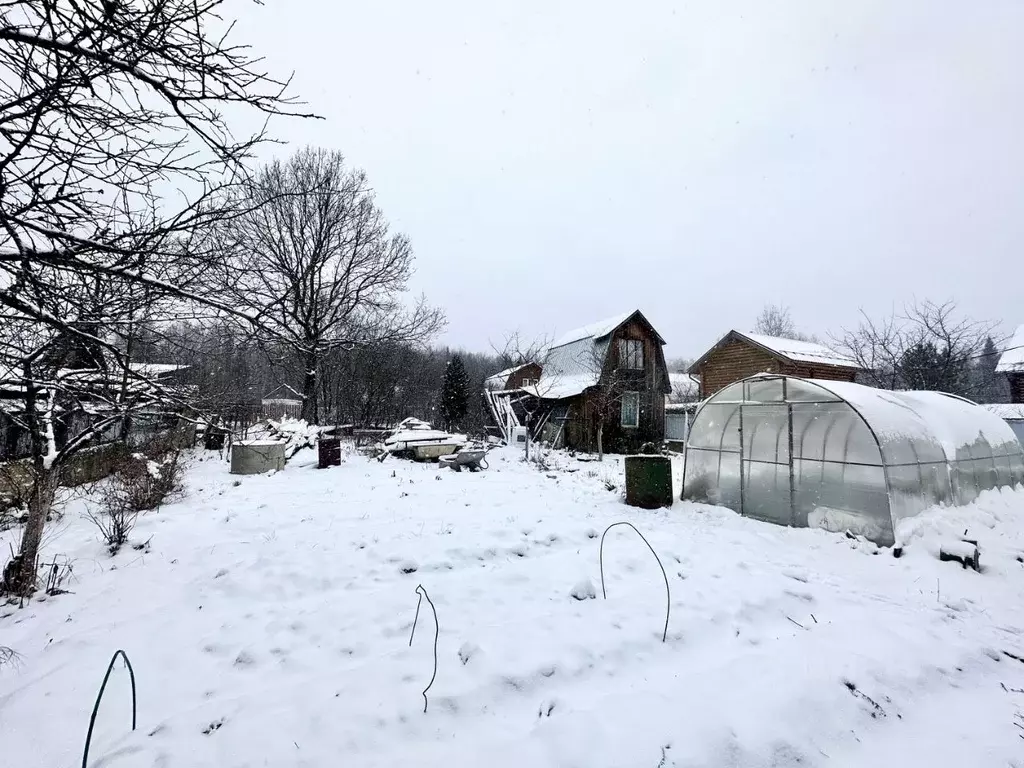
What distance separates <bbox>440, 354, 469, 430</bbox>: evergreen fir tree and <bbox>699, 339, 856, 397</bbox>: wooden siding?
48.3ft

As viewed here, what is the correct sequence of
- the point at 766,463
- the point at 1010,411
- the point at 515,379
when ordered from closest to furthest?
1. the point at 766,463
2. the point at 1010,411
3. the point at 515,379

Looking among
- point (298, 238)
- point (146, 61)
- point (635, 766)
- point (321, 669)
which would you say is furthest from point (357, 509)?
point (298, 238)

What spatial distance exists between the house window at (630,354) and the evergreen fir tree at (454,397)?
12038 millimetres

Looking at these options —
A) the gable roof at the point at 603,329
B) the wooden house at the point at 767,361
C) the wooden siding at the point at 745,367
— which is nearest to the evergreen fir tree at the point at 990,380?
the wooden house at the point at 767,361

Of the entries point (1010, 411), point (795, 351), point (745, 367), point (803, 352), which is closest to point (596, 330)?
point (745, 367)

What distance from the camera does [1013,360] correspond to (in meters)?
20.2

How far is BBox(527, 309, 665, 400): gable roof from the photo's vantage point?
19797 millimetres

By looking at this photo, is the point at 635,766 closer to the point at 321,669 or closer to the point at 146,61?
the point at 321,669

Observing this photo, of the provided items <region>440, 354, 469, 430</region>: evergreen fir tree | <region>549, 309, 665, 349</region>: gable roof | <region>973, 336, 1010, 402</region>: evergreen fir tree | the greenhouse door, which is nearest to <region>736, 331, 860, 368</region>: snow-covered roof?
<region>549, 309, 665, 349</region>: gable roof

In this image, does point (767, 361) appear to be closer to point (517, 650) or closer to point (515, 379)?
point (515, 379)

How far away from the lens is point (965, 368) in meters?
17.5

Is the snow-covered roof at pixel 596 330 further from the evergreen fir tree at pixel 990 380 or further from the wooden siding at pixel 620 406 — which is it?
the evergreen fir tree at pixel 990 380

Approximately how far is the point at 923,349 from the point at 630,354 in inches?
453

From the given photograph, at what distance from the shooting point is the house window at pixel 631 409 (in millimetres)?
20016
